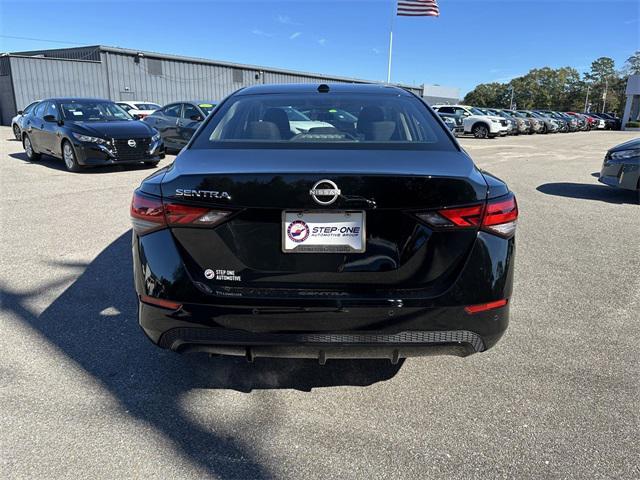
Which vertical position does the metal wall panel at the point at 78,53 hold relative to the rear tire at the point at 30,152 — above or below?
above

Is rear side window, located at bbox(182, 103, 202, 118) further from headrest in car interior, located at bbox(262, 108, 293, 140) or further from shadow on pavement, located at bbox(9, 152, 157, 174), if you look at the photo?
headrest in car interior, located at bbox(262, 108, 293, 140)


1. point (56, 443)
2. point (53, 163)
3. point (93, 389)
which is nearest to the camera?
point (56, 443)

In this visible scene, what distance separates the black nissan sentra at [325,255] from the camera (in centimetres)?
206

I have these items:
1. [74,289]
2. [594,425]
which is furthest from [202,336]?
[74,289]

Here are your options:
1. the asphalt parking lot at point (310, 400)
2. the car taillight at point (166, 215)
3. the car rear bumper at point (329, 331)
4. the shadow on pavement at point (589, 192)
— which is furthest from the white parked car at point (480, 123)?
the car taillight at point (166, 215)

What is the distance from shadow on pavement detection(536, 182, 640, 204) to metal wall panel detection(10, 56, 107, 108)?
101ft

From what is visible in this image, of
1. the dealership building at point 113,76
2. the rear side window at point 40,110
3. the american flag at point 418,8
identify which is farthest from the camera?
the dealership building at point 113,76

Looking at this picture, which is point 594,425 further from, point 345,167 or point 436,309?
point 345,167

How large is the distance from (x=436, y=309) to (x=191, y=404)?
1383 millimetres

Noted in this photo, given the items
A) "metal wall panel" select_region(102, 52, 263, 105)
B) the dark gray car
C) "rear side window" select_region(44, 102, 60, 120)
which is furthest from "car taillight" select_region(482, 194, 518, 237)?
"metal wall panel" select_region(102, 52, 263, 105)

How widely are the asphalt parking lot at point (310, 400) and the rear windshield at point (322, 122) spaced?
4.38 feet

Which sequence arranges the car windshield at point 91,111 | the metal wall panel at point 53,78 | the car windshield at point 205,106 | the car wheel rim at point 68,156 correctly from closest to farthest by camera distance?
the car wheel rim at point 68,156 → the car windshield at point 91,111 → the car windshield at point 205,106 → the metal wall panel at point 53,78

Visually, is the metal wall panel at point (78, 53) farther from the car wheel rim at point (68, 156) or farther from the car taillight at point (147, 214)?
the car taillight at point (147, 214)

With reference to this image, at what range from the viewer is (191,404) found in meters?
2.54
